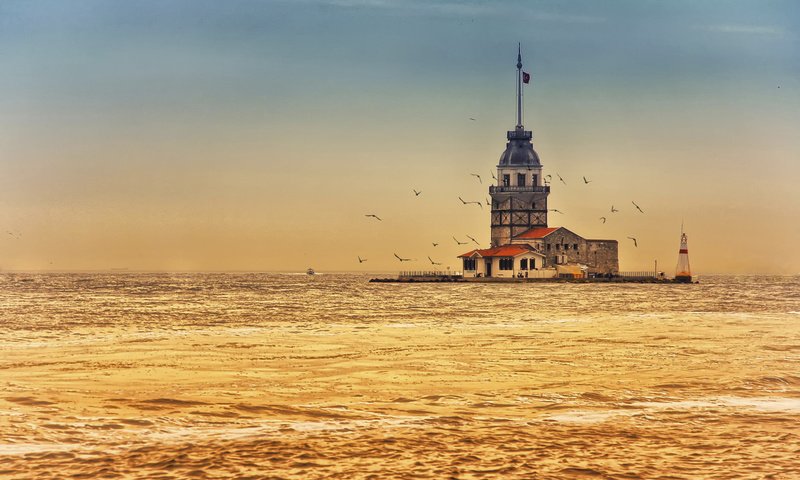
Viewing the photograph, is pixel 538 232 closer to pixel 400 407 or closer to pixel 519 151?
pixel 519 151

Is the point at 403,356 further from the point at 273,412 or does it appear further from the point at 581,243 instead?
the point at 581,243

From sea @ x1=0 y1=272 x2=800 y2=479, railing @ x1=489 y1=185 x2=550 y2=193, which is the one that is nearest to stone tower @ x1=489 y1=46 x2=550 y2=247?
railing @ x1=489 y1=185 x2=550 y2=193

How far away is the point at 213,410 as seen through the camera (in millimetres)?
13594

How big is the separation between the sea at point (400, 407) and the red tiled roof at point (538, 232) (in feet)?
282

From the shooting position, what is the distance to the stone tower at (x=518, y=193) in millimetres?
119125

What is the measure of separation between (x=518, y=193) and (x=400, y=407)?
10627cm

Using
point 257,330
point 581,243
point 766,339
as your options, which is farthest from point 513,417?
point 581,243

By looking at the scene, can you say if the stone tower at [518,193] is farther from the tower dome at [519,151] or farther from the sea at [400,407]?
the sea at [400,407]

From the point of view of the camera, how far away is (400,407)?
1396 centimetres

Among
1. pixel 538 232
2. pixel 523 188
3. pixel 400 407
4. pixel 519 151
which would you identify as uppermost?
pixel 519 151

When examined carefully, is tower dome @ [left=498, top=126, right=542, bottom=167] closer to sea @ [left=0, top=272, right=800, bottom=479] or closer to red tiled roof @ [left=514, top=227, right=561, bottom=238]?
red tiled roof @ [left=514, top=227, right=561, bottom=238]

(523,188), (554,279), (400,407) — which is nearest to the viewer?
(400,407)

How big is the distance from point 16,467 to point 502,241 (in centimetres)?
11190

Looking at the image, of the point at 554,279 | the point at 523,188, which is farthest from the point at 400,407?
the point at 523,188
